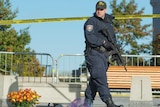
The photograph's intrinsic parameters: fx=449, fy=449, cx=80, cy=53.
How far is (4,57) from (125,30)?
23.7 m

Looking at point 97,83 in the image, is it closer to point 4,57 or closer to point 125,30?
point 4,57

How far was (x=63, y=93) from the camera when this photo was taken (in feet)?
27.4

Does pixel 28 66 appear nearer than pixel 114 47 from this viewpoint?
No

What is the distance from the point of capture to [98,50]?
5.93 meters

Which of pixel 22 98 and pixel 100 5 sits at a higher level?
pixel 100 5

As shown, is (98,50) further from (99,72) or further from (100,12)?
(100,12)

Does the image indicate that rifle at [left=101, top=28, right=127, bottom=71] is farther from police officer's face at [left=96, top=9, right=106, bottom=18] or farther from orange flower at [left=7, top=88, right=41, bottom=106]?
orange flower at [left=7, top=88, right=41, bottom=106]

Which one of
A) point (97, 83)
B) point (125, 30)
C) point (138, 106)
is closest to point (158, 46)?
point (125, 30)

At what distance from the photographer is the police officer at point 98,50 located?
584cm

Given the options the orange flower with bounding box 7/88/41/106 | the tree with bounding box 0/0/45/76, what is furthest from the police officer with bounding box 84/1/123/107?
the tree with bounding box 0/0/45/76

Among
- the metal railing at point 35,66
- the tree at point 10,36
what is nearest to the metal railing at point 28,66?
the metal railing at point 35,66

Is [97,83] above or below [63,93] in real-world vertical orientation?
above

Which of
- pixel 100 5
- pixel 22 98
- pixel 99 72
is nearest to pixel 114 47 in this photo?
pixel 99 72

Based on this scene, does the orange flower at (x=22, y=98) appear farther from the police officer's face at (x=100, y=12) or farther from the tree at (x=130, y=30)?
the tree at (x=130, y=30)
